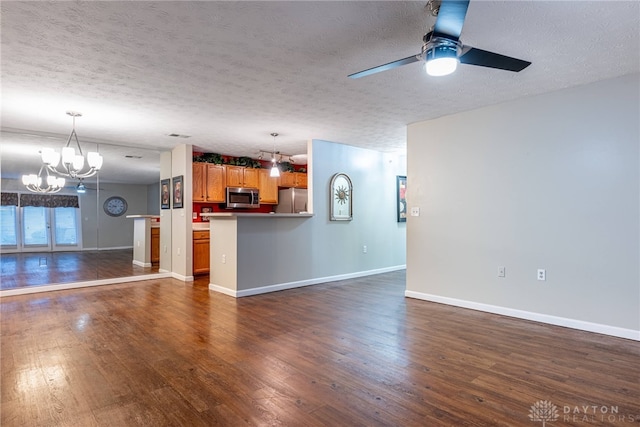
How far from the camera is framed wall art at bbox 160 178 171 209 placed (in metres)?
6.70

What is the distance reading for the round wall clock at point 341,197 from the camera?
5.98m

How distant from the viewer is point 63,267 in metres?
6.26

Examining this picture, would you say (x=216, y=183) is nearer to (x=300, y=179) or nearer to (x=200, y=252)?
(x=200, y=252)

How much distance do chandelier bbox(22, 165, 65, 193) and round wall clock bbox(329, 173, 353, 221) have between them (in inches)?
179

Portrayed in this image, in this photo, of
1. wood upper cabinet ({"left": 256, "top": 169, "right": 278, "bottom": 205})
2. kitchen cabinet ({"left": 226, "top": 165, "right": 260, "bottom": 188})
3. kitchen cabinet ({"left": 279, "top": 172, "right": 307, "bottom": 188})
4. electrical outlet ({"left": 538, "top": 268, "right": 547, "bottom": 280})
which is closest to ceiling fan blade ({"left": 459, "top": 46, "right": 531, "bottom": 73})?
electrical outlet ({"left": 538, "top": 268, "right": 547, "bottom": 280})

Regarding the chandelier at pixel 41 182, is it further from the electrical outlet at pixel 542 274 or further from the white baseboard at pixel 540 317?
the electrical outlet at pixel 542 274

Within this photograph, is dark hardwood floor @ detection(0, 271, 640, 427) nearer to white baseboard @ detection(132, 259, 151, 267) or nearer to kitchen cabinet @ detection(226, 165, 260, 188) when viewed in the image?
white baseboard @ detection(132, 259, 151, 267)

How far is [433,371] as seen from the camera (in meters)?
2.49

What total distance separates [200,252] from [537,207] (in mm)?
5372

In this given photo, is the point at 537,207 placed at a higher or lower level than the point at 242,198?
lower

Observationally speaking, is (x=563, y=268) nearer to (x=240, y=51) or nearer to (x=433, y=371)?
(x=433, y=371)

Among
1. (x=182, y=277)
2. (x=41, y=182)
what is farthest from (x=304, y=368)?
(x=41, y=182)

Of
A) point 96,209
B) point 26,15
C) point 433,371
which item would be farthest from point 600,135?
point 96,209

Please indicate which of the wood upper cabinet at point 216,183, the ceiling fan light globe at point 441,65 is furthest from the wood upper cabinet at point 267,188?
the ceiling fan light globe at point 441,65
